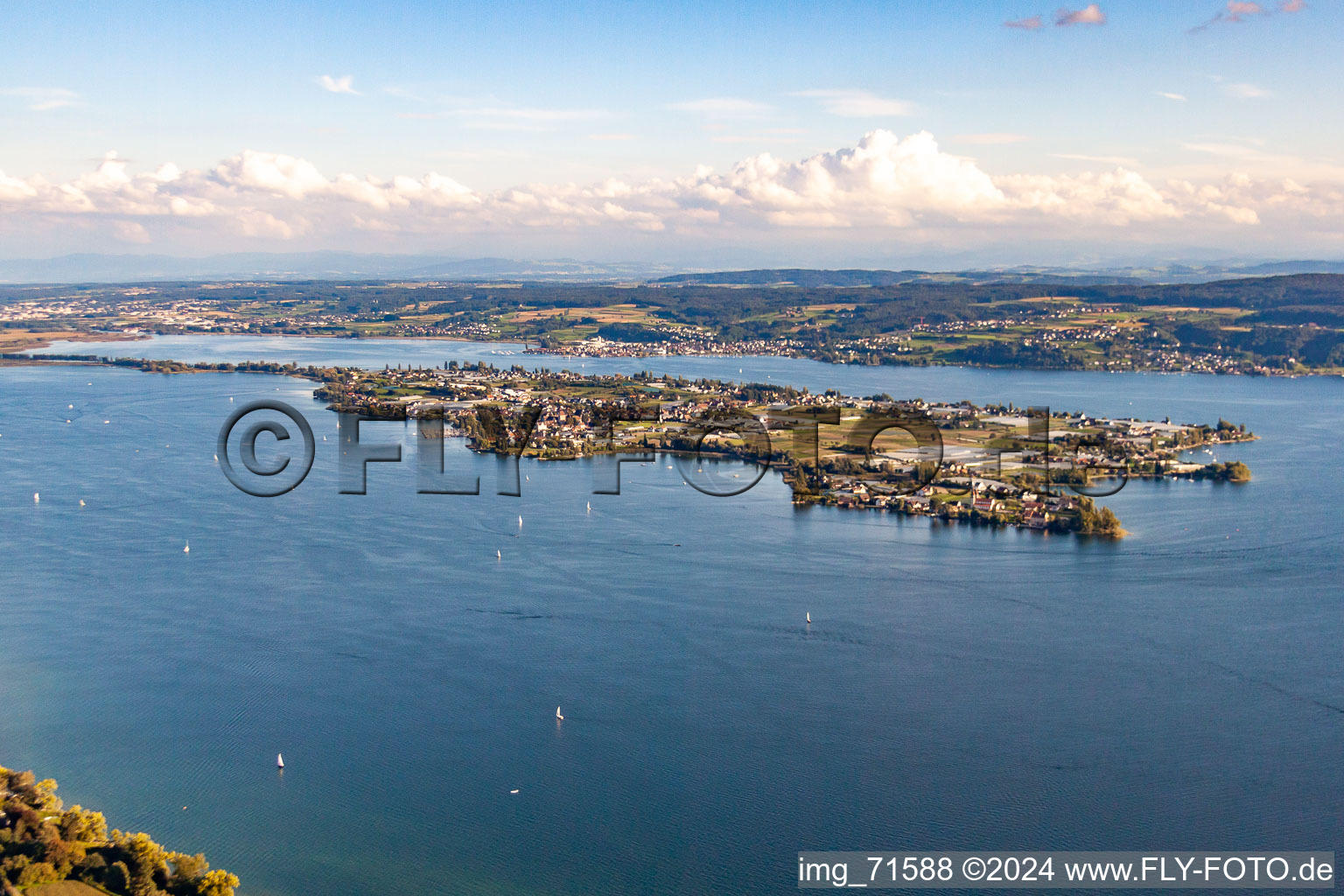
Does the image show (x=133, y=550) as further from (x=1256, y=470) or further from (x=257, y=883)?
(x=1256, y=470)

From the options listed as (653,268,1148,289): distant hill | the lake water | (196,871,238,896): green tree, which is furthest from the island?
(653,268,1148,289): distant hill

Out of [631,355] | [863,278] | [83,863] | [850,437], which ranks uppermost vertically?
[863,278]

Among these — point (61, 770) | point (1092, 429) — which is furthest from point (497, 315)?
point (61, 770)

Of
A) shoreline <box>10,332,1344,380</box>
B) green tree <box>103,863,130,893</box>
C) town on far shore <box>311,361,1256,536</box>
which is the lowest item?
green tree <box>103,863,130,893</box>

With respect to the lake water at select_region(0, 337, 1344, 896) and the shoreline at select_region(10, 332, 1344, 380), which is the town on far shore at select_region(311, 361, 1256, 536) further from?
the shoreline at select_region(10, 332, 1344, 380)

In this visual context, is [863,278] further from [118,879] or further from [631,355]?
[118,879]

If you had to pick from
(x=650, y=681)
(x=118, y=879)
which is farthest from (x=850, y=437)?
(x=118, y=879)
